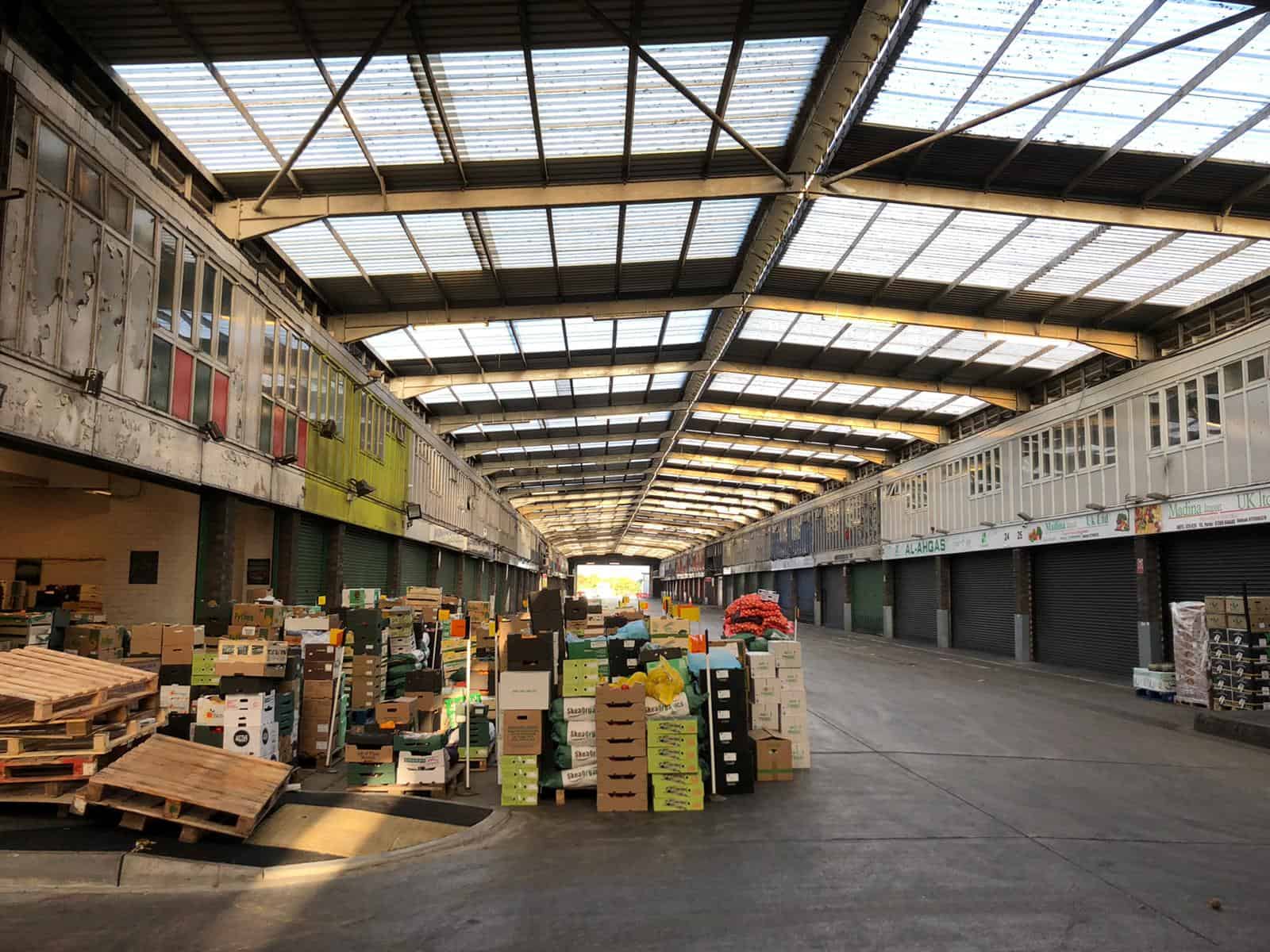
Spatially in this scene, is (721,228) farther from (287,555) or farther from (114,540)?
(114,540)

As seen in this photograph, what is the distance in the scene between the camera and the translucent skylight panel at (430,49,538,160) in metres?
11.5

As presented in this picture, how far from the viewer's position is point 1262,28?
10.8m

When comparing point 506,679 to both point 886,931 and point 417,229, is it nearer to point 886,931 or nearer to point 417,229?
point 886,931

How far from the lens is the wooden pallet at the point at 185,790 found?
731 cm

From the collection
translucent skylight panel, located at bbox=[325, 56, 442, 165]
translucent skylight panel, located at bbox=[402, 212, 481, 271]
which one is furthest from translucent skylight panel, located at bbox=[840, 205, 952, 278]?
translucent skylight panel, located at bbox=[325, 56, 442, 165]

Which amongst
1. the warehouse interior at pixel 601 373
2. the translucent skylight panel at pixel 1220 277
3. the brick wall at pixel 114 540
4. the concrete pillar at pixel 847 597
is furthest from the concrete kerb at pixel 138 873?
the concrete pillar at pixel 847 597

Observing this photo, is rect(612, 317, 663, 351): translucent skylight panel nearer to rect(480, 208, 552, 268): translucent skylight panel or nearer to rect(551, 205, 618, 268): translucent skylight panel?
rect(551, 205, 618, 268): translucent skylight panel

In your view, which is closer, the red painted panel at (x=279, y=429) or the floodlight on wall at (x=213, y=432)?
the floodlight on wall at (x=213, y=432)

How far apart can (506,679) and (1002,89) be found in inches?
407

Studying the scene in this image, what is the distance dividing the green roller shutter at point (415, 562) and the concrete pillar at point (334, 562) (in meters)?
6.13

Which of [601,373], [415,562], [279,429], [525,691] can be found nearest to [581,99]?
[525,691]

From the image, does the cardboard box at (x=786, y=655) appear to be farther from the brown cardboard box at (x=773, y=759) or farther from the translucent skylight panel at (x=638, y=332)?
the translucent skylight panel at (x=638, y=332)

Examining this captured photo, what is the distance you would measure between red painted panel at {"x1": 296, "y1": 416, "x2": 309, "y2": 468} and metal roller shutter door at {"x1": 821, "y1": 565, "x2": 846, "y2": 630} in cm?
3122

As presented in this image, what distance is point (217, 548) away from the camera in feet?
47.1
